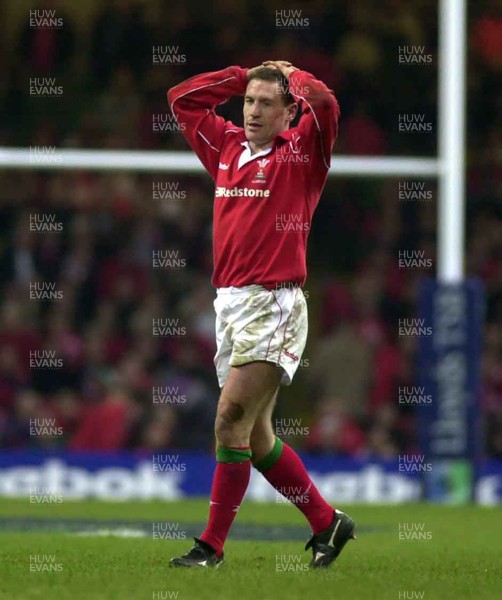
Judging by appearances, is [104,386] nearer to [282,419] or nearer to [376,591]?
[282,419]

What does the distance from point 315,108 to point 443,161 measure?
19.8ft

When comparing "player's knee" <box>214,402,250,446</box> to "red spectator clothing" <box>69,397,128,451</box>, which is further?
"red spectator clothing" <box>69,397,128,451</box>

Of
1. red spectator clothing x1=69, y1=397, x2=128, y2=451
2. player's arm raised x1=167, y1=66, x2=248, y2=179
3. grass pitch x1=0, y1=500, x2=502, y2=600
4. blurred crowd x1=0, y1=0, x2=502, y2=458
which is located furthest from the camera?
blurred crowd x1=0, y1=0, x2=502, y2=458

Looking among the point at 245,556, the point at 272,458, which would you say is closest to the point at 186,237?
the point at 245,556

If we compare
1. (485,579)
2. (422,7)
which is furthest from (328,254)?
(485,579)

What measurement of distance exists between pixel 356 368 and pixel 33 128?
152 inches

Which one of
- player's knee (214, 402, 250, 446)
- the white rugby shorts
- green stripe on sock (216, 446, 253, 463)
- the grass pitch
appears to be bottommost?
the grass pitch

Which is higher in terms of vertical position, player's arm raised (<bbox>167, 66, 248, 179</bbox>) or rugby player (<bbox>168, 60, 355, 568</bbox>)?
player's arm raised (<bbox>167, 66, 248, 179</bbox>)

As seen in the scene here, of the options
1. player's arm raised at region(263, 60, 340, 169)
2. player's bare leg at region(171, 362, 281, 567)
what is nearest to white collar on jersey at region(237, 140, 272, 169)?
player's arm raised at region(263, 60, 340, 169)

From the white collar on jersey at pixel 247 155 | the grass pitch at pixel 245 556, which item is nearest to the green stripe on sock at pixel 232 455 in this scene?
the grass pitch at pixel 245 556

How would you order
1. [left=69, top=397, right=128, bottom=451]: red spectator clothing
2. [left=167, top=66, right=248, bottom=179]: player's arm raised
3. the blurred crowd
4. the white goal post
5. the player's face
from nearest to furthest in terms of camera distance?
1. the player's face
2. [left=167, top=66, right=248, bottom=179]: player's arm raised
3. the white goal post
4. [left=69, top=397, right=128, bottom=451]: red spectator clothing
5. the blurred crowd

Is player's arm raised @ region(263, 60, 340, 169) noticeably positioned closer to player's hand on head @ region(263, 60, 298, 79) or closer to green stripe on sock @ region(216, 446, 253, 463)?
player's hand on head @ region(263, 60, 298, 79)

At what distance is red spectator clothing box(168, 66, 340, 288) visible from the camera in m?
6.51

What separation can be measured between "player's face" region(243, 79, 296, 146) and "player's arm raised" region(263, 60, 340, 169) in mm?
93
